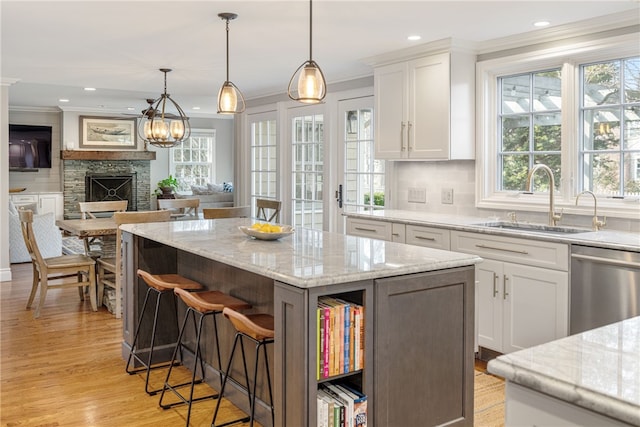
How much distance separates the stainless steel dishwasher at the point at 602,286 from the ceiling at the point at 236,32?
150cm

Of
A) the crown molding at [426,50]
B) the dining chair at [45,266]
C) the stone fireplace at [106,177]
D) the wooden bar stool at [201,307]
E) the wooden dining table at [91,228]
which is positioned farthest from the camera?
the stone fireplace at [106,177]

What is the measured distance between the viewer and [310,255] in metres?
2.69

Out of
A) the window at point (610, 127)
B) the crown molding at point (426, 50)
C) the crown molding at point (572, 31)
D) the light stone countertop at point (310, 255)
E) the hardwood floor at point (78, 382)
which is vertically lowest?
the hardwood floor at point (78, 382)

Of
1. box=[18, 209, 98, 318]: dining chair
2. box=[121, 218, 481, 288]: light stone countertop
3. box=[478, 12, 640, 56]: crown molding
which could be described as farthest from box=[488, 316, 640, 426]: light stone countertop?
box=[18, 209, 98, 318]: dining chair

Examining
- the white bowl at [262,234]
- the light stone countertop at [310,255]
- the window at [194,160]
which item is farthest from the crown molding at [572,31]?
the window at [194,160]

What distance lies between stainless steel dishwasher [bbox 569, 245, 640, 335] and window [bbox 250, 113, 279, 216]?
4.57m

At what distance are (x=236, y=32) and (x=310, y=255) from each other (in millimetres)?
2240

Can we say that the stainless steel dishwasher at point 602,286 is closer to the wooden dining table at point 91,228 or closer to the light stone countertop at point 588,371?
the light stone countertop at point 588,371

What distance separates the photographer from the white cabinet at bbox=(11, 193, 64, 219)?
10.7 m

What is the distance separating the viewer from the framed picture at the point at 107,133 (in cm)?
1163

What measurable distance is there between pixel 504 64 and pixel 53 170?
989 cm

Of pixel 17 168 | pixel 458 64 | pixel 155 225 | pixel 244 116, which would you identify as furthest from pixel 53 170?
pixel 458 64

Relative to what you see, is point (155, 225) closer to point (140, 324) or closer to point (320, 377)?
point (140, 324)

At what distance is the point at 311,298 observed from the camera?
2.16 metres
